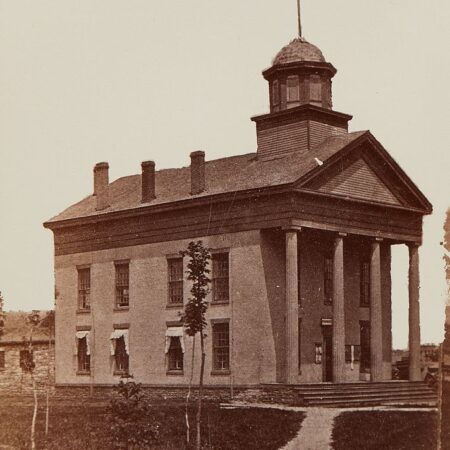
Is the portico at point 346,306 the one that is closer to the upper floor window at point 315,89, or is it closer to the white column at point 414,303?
the white column at point 414,303

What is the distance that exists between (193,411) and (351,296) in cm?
1238

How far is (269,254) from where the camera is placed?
39.9 meters

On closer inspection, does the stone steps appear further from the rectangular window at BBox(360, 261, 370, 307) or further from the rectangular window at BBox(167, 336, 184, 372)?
the rectangular window at BBox(167, 336, 184, 372)

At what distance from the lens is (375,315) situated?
4162cm

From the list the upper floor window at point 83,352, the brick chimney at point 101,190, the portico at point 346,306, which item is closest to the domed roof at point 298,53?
the portico at point 346,306

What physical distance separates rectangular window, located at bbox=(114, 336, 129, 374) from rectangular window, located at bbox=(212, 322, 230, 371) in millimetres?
5529

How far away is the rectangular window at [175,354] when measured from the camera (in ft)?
141

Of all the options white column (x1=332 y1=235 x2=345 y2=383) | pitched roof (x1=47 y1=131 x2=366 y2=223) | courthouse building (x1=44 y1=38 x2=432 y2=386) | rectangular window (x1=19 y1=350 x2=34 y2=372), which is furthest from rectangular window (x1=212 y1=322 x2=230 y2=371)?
rectangular window (x1=19 y1=350 x2=34 y2=372)

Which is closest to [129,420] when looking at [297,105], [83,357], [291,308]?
[291,308]

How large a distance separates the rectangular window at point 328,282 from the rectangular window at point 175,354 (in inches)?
250

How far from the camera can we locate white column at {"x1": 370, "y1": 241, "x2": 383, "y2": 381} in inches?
1626

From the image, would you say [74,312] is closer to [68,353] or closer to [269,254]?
[68,353]

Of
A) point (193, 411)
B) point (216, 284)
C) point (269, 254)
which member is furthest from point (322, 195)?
point (193, 411)

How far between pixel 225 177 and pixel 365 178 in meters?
5.70
